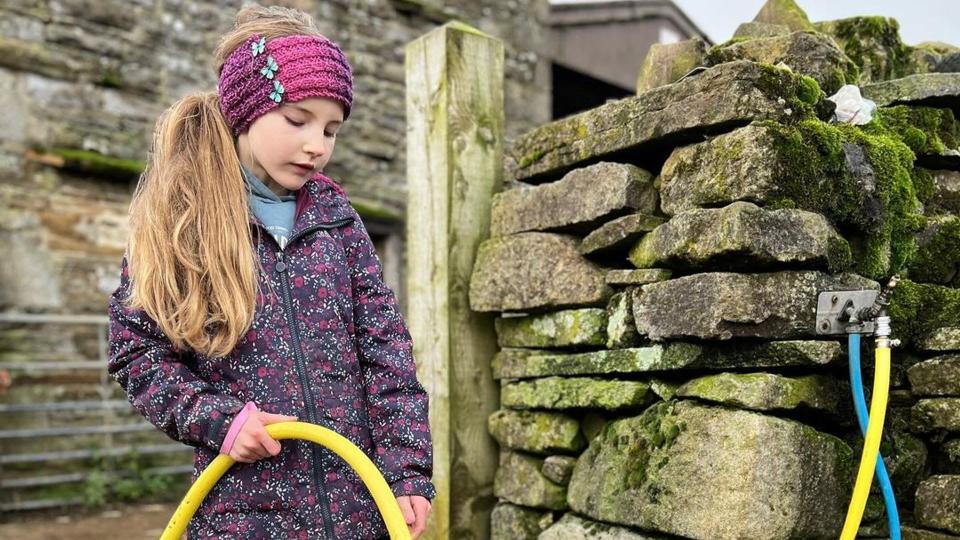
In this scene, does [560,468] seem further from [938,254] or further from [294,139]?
[294,139]

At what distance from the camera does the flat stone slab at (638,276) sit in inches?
92.4

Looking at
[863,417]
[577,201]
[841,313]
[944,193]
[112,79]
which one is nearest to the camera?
[863,417]

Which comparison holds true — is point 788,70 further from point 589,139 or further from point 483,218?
point 483,218

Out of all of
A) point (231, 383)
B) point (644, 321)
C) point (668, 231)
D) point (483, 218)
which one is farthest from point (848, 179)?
point (231, 383)

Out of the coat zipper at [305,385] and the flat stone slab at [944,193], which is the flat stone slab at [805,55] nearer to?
the flat stone slab at [944,193]

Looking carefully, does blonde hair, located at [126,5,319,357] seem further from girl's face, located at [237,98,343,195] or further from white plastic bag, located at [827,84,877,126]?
white plastic bag, located at [827,84,877,126]

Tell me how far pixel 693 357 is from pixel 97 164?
4743mm

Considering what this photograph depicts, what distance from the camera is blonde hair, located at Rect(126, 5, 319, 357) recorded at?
5.95 ft

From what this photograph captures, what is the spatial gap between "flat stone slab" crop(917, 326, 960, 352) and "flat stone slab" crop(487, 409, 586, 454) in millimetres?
951

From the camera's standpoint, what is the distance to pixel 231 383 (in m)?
1.87

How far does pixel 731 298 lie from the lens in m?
2.12

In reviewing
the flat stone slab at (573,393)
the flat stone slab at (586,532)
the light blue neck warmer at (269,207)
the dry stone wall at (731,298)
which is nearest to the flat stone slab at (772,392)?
the dry stone wall at (731,298)

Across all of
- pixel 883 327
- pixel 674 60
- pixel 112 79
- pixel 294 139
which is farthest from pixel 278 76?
pixel 112 79

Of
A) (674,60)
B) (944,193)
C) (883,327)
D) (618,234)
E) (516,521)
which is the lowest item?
(516,521)
